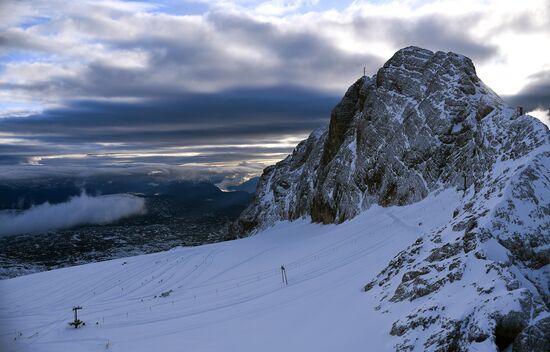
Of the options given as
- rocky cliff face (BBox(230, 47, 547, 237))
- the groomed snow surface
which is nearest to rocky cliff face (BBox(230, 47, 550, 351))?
rocky cliff face (BBox(230, 47, 547, 237))

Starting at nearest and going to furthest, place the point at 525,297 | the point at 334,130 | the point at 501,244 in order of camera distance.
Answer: the point at 525,297, the point at 501,244, the point at 334,130

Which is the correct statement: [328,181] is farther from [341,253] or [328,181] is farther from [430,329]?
[430,329]

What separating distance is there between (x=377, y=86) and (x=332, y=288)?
129 feet

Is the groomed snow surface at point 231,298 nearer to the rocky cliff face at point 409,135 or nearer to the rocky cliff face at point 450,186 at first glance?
the rocky cliff face at point 450,186

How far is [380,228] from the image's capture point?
121ft

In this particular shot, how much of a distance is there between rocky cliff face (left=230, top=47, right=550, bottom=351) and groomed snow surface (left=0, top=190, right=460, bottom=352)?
203 cm

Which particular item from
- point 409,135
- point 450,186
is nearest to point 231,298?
point 450,186

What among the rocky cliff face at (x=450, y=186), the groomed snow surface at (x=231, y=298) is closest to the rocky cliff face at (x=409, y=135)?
the rocky cliff face at (x=450, y=186)

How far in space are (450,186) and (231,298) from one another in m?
Result: 22.8

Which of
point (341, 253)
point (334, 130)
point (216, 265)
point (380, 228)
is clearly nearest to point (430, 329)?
point (341, 253)

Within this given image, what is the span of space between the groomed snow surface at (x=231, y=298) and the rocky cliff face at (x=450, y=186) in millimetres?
2027

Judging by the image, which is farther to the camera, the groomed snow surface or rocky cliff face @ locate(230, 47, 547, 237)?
rocky cliff face @ locate(230, 47, 547, 237)

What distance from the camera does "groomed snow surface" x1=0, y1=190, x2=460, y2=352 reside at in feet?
59.2

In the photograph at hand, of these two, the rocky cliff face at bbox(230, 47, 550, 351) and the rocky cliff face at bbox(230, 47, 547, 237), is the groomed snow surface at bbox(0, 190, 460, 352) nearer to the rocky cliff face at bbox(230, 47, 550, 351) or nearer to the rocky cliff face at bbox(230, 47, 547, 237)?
the rocky cliff face at bbox(230, 47, 550, 351)
